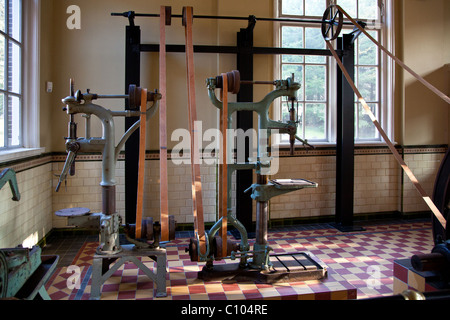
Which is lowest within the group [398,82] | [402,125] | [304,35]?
[402,125]

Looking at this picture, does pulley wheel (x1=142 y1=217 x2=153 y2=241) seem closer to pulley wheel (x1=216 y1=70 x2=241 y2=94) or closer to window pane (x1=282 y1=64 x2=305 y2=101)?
pulley wheel (x1=216 y1=70 x2=241 y2=94)

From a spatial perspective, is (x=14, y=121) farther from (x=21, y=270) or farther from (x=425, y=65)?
(x=425, y=65)

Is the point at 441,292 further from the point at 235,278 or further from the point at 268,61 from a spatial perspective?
the point at 268,61

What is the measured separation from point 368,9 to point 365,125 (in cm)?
200

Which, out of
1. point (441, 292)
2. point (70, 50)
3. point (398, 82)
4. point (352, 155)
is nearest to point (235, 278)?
point (441, 292)

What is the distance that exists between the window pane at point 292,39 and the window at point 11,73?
12.7 feet

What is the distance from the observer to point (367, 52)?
22.2 feet

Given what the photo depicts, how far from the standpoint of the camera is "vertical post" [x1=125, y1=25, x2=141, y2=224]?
17.8 feet

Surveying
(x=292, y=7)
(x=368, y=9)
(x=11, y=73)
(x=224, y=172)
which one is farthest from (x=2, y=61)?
(x=368, y=9)

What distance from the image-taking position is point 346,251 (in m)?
5.07

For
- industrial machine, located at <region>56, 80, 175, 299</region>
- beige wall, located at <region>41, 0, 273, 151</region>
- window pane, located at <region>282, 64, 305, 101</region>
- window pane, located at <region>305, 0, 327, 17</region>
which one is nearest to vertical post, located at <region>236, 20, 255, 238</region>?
beige wall, located at <region>41, 0, 273, 151</region>

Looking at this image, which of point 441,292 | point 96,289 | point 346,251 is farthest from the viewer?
point 346,251

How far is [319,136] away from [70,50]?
4201 mm
